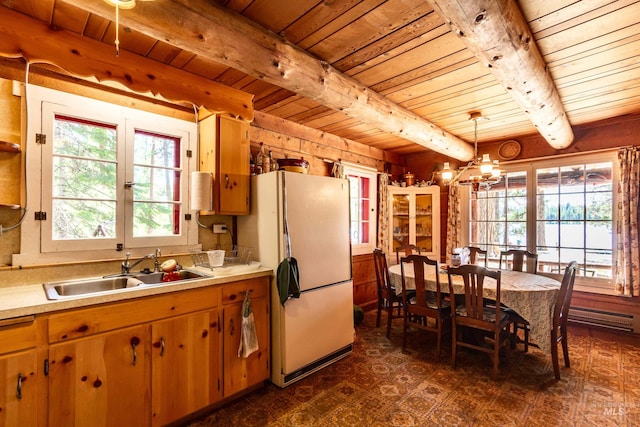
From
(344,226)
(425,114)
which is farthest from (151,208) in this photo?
(425,114)

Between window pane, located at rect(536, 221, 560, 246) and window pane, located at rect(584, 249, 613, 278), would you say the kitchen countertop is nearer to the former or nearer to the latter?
window pane, located at rect(536, 221, 560, 246)

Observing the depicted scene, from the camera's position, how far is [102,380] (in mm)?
1678

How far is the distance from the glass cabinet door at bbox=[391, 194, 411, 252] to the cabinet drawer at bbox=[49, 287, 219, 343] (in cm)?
326

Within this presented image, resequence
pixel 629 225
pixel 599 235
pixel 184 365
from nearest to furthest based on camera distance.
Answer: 1. pixel 184 365
2. pixel 629 225
3. pixel 599 235

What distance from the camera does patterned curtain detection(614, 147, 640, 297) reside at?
3428 mm

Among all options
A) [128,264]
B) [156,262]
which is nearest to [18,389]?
[128,264]

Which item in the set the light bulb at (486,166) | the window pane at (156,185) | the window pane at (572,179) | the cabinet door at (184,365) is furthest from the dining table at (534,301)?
the window pane at (156,185)

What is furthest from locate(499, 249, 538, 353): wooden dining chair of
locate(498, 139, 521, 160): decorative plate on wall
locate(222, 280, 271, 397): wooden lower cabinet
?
locate(222, 280, 271, 397): wooden lower cabinet

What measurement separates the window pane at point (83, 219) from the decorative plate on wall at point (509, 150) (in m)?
4.60

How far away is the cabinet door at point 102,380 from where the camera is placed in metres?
1.56

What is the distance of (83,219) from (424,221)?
414 cm

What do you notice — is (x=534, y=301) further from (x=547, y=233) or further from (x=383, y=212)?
(x=383, y=212)

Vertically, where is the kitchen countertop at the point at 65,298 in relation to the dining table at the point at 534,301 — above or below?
above

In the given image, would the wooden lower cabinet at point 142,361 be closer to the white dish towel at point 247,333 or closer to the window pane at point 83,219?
the white dish towel at point 247,333
